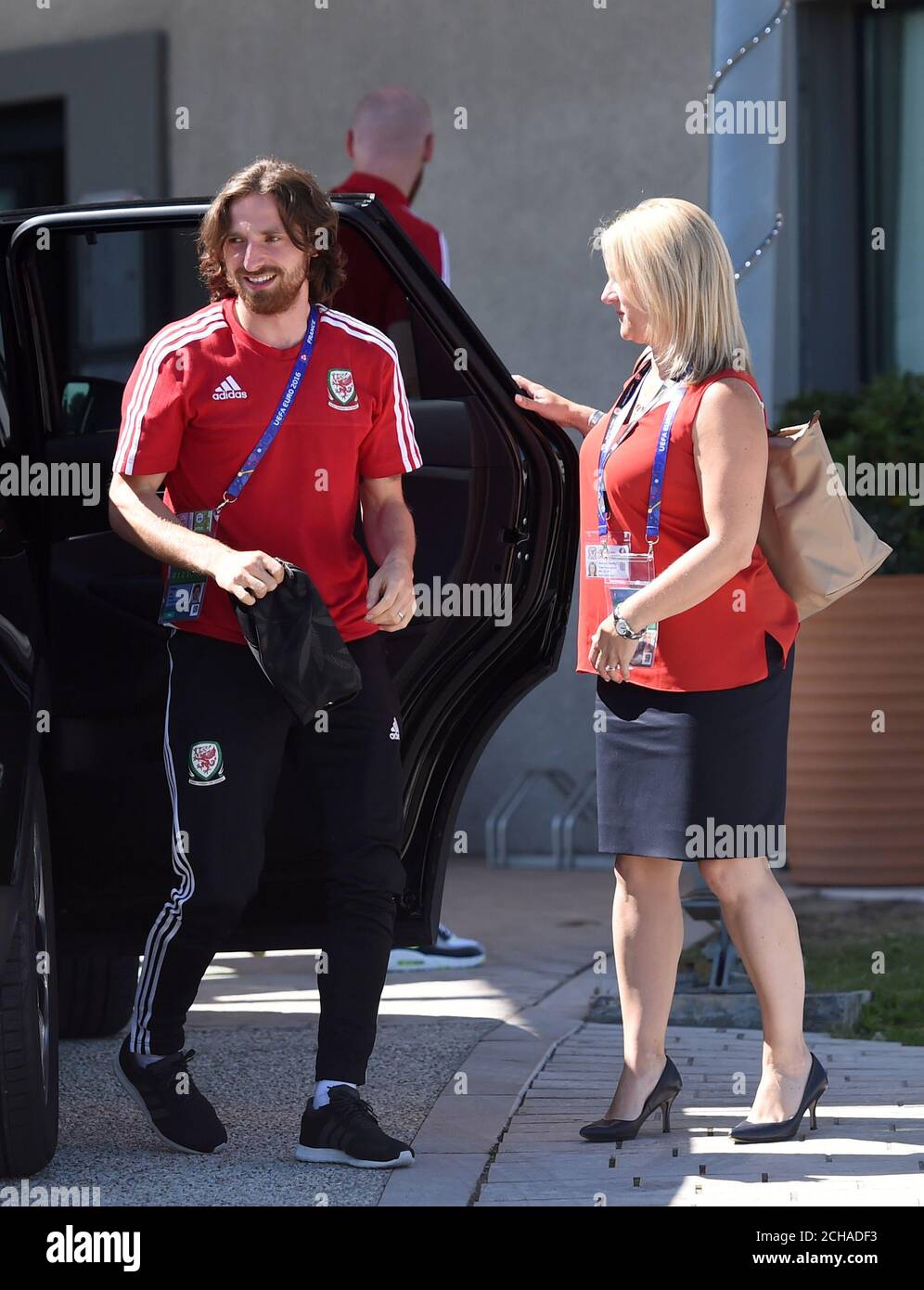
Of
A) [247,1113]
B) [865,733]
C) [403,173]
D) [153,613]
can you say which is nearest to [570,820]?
[865,733]

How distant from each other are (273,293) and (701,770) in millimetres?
1178

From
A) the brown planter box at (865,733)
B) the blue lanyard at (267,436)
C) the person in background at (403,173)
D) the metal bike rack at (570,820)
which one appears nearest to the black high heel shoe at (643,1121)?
the blue lanyard at (267,436)

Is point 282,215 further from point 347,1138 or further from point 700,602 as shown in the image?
point 347,1138

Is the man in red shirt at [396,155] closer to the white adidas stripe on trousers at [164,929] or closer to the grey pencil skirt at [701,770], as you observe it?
the grey pencil skirt at [701,770]

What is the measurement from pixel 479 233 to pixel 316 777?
5137 mm

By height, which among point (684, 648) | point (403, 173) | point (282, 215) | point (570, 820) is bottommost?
point (570, 820)

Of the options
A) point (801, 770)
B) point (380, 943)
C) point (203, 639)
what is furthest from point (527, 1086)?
point (801, 770)

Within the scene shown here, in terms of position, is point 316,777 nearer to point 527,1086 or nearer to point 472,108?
point 527,1086

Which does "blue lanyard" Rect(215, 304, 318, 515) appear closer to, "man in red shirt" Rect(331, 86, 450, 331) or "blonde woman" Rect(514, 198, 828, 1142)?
"blonde woman" Rect(514, 198, 828, 1142)

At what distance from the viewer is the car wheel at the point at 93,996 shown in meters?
4.87

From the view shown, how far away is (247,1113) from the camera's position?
411cm

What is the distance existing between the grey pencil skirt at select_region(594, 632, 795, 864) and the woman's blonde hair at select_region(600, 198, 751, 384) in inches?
21.5

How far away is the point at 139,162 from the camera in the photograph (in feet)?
30.1

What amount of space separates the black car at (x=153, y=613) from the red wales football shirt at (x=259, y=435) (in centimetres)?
30
